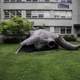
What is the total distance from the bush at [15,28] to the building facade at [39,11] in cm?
1049

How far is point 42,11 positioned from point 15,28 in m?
12.1

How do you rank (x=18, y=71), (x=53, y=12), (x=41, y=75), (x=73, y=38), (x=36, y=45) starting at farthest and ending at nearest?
(x=53, y=12) < (x=73, y=38) < (x=36, y=45) < (x=18, y=71) < (x=41, y=75)

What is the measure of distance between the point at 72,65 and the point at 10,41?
21.8m

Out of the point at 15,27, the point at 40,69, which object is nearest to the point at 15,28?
the point at 15,27

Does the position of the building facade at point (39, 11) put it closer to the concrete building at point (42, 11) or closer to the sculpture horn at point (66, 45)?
the concrete building at point (42, 11)

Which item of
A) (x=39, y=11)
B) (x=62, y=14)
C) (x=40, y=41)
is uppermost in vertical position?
(x=39, y=11)

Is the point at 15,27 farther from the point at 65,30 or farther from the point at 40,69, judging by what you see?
the point at 40,69

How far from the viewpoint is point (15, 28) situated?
3675cm

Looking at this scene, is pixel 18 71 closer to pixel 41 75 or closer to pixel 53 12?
pixel 41 75

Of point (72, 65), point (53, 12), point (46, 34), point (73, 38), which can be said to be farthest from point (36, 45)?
point (53, 12)

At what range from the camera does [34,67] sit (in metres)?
16.2

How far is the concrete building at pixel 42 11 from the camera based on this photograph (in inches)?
1881

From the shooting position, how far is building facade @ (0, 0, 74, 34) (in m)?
47.8

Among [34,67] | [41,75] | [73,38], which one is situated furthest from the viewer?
[73,38]
